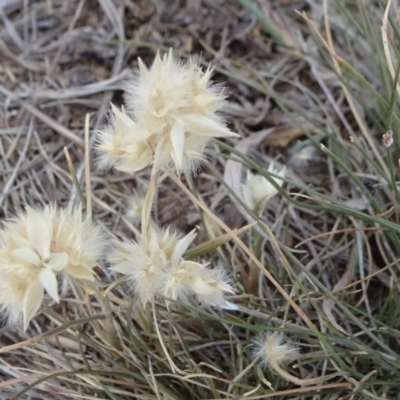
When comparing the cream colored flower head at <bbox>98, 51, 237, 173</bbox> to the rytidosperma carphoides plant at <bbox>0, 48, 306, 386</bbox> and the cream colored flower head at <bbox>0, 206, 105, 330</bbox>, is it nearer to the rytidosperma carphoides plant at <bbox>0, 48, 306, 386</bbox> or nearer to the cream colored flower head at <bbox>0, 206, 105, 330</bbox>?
the rytidosperma carphoides plant at <bbox>0, 48, 306, 386</bbox>

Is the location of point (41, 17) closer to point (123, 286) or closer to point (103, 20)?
point (103, 20)

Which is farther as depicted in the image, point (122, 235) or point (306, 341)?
point (122, 235)

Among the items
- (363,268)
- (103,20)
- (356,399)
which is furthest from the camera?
(103,20)

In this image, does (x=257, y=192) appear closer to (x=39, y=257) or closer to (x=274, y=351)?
(x=274, y=351)

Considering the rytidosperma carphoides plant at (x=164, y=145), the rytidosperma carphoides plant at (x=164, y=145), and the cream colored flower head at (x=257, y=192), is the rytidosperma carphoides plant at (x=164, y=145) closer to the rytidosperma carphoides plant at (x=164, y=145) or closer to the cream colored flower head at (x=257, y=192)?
the rytidosperma carphoides plant at (x=164, y=145)

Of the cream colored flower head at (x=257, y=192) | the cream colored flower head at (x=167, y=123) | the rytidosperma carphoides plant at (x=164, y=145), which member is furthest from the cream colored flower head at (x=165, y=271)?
the cream colored flower head at (x=257, y=192)

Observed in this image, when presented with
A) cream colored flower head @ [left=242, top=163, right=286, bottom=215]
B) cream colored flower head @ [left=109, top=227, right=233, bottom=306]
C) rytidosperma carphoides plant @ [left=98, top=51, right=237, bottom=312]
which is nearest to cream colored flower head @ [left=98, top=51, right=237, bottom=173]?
rytidosperma carphoides plant @ [left=98, top=51, right=237, bottom=312]

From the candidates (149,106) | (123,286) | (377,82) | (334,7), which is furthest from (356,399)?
(334,7)

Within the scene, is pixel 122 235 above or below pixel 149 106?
below
